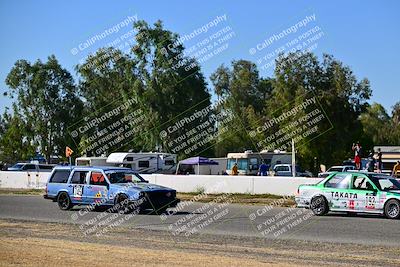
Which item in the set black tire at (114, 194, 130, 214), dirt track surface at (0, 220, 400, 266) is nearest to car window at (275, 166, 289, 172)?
black tire at (114, 194, 130, 214)

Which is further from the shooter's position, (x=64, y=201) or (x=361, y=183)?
(x=64, y=201)

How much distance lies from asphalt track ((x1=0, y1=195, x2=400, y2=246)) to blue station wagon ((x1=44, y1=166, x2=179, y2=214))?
1.46 feet

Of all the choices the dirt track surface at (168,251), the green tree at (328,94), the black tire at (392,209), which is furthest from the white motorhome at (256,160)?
the dirt track surface at (168,251)

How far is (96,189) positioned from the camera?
20.7 m

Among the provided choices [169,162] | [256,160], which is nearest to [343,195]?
[169,162]

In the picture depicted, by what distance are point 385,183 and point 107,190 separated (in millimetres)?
8731

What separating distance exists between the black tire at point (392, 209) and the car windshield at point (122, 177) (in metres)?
8.03

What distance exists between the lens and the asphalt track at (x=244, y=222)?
1437 centimetres

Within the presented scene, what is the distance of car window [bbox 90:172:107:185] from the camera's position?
67.9 feet

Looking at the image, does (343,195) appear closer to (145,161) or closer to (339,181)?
(339,181)

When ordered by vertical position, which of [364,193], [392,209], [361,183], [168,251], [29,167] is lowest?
[392,209]

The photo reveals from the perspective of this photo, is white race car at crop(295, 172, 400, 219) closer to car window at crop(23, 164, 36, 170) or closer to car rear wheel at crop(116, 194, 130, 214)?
car rear wheel at crop(116, 194, 130, 214)

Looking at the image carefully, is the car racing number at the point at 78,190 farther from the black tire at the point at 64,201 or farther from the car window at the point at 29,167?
the car window at the point at 29,167

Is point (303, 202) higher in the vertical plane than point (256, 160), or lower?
lower
